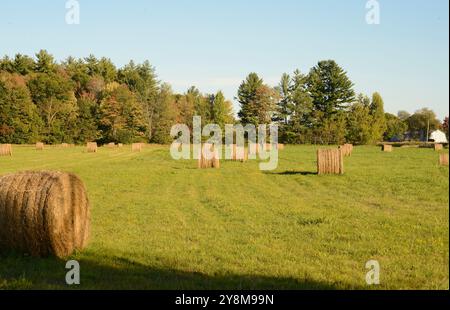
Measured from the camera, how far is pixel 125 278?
711cm

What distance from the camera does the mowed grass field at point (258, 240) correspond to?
23.1ft

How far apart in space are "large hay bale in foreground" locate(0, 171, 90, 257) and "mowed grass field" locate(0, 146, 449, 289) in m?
0.25

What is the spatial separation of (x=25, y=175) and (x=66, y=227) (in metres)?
1.30

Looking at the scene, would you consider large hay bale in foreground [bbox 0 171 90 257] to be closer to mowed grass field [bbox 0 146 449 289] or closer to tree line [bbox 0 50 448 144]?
mowed grass field [bbox 0 146 449 289]

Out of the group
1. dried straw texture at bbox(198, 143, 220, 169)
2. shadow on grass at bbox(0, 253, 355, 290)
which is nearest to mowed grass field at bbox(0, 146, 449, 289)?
shadow on grass at bbox(0, 253, 355, 290)

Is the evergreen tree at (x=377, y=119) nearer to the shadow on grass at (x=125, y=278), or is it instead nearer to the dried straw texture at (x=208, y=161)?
the dried straw texture at (x=208, y=161)

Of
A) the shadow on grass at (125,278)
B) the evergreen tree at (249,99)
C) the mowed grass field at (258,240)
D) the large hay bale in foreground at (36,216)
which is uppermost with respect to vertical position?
the evergreen tree at (249,99)

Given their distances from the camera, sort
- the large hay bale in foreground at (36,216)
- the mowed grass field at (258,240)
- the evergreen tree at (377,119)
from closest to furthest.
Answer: the mowed grass field at (258,240)
the large hay bale in foreground at (36,216)
the evergreen tree at (377,119)

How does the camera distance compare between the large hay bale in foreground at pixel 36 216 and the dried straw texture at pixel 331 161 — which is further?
the dried straw texture at pixel 331 161

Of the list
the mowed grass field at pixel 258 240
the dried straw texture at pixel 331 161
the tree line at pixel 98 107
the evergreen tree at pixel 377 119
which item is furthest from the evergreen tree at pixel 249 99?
the evergreen tree at pixel 377 119

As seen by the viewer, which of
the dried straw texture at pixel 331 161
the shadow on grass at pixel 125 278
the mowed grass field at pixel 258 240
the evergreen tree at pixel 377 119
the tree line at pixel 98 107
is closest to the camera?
the shadow on grass at pixel 125 278

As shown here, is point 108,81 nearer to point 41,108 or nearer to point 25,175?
point 41,108

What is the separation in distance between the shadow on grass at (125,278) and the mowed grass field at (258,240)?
16mm

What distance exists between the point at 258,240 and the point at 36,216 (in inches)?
163
